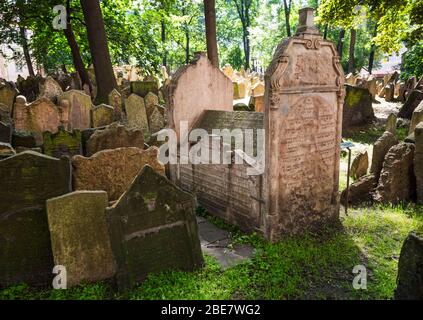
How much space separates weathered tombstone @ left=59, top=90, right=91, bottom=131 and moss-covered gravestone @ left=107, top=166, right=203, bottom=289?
240 inches

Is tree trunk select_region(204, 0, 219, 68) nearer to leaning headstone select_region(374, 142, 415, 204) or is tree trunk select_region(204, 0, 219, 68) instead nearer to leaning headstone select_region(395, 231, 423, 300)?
leaning headstone select_region(374, 142, 415, 204)

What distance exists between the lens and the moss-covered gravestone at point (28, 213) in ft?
12.1

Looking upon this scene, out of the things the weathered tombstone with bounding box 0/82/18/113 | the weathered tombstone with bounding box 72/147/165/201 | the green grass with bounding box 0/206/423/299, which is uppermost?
the weathered tombstone with bounding box 0/82/18/113

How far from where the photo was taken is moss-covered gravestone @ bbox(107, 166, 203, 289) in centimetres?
364

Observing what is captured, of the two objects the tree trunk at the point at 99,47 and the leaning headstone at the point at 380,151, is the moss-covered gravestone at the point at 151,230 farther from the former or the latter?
the tree trunk at the point at 99,47

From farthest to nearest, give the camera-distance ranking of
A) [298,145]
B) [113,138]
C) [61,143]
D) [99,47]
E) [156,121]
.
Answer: [99,47]
[156,121]
[61,143]
[113,138]
[298,145]

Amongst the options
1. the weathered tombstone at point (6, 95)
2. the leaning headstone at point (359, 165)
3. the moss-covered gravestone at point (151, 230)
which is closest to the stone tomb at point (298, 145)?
the moss-covered gravestone at point (151, 230)

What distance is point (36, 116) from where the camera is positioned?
8.19 metres

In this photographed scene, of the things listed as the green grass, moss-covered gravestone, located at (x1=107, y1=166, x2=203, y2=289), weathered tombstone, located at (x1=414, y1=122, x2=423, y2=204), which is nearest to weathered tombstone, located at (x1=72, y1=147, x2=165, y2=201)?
moss-covered gravestone, located at (x1=107, y1=166, x2=203, y2=289)

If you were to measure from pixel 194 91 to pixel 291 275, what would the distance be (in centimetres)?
411

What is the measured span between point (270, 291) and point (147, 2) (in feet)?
50.2

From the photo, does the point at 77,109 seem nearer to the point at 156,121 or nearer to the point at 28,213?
the point at 156,121

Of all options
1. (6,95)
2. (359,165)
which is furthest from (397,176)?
(6,95)

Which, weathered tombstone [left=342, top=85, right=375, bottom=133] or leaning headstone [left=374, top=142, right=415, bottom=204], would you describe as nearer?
leaning headstone [left=374, top=142, right=415, bottom=204]
